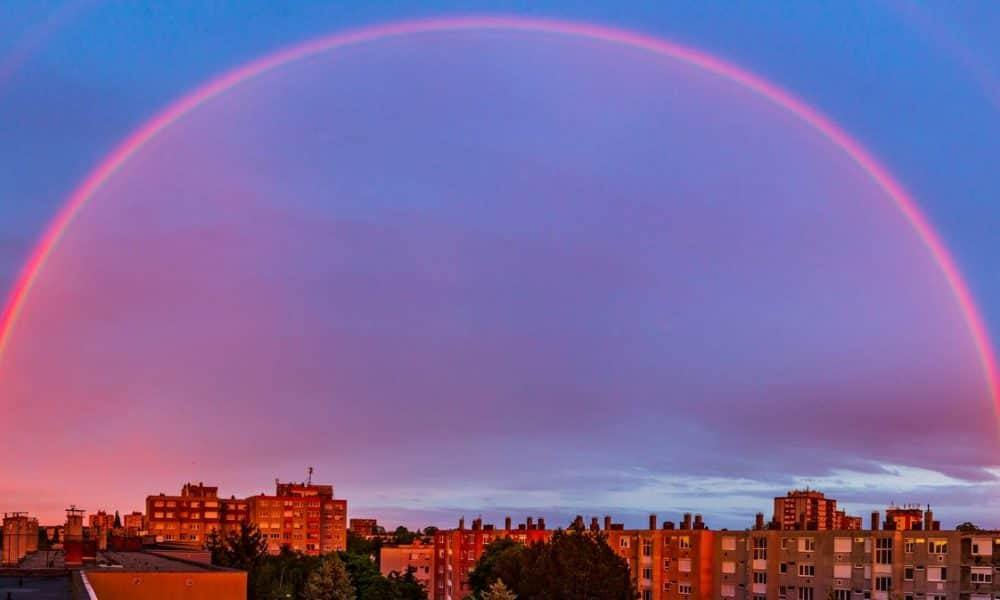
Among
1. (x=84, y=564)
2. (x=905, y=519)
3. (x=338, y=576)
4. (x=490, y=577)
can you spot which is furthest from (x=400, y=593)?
(x=84, y=564)

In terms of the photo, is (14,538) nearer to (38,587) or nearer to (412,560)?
(38,587)

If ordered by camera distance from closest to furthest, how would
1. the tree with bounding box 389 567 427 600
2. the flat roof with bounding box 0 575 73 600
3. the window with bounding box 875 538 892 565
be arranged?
1. the flat roof with bounding box 0 575 73 600
2. the window with bounding box 875 538 892 565
3. the tree with bounding box 389 567 427 600

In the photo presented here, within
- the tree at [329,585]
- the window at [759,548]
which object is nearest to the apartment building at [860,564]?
the window at [759,548]

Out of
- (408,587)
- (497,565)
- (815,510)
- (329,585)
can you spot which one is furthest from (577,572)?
(815,510)

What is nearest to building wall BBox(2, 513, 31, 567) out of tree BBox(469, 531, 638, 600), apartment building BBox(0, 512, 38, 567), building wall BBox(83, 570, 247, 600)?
apartment building BBox(0, 512, 38, 567)

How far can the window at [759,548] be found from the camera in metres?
92.4

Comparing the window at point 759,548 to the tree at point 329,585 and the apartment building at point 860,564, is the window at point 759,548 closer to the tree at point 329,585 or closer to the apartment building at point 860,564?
the apartment building at point 860,564

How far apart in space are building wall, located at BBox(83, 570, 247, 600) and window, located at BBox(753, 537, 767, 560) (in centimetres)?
6090

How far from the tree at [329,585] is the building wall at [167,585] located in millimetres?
45267

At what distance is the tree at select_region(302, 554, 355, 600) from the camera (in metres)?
83.0

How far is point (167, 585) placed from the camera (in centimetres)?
3812

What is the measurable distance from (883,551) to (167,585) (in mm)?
57793

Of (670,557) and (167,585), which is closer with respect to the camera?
(167,585)

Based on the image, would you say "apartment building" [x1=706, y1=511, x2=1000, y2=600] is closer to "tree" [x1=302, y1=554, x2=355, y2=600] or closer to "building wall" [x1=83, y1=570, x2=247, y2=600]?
"tree" [x1=302, y1=554, x2=355, y2=600]
